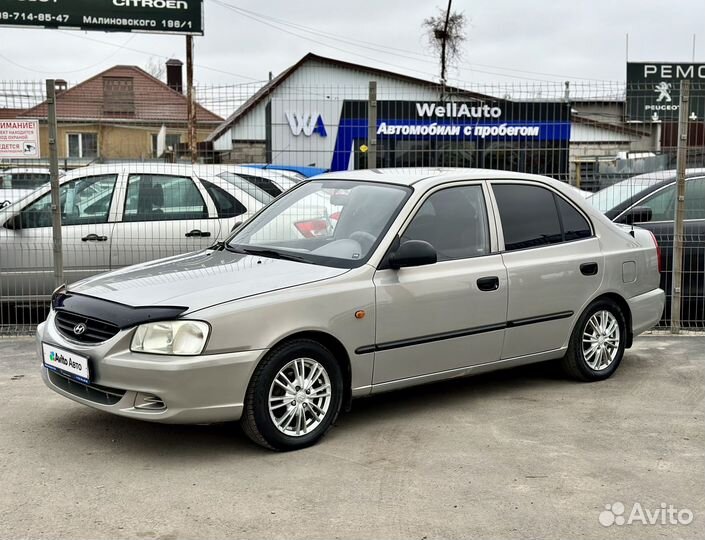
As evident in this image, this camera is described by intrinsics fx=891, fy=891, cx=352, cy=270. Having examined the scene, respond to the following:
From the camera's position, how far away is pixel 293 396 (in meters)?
5.06

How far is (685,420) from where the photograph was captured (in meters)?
5.90

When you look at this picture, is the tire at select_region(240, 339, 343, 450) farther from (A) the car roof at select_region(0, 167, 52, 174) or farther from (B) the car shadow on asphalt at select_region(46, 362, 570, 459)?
(A) the car roof at select_region(0, 167, 52, 174)

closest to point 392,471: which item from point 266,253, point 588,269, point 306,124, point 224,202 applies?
point 266,253

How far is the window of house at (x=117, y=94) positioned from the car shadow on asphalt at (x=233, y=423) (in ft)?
97.9

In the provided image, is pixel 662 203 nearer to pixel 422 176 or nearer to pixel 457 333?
pixel 422 176

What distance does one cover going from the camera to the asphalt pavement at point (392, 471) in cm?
414

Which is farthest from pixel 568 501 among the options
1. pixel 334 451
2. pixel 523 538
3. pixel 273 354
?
pixel 273 354

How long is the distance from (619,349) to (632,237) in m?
0.89

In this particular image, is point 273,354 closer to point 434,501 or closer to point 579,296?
point 434,501

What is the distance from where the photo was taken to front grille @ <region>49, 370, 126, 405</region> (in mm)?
4895

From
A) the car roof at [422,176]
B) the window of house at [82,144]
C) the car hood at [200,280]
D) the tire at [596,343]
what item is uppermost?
the window of house at [82,144]

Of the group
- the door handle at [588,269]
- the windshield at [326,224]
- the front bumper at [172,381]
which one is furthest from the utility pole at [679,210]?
the front bumper at [172,381]

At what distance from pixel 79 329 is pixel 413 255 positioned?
199 centimetres

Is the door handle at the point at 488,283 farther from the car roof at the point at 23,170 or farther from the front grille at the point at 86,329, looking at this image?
the car roof at the point at 23,170
